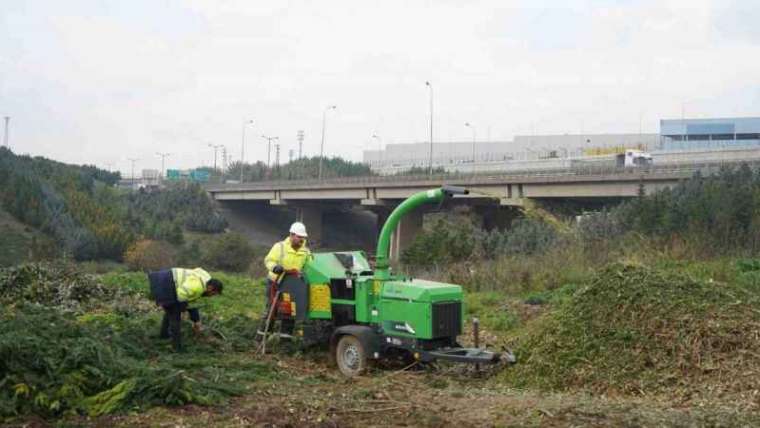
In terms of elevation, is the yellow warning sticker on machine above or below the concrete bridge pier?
below

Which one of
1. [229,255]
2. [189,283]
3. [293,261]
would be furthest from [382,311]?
[229,255]

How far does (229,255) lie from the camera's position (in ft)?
164

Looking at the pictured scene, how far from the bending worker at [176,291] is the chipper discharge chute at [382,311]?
137 cm

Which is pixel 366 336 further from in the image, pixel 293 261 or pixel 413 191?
pixel 413 191

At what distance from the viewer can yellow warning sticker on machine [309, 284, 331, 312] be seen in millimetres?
11016

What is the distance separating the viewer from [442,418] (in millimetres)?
7637

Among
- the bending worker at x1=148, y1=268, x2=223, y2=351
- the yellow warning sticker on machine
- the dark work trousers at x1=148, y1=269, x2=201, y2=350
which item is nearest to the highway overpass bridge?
the yellow warning sticker on machine

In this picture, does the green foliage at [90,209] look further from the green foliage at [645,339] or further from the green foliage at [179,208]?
the green foliage at [645,339]

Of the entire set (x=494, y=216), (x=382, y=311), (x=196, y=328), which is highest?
(x=494, y=216)

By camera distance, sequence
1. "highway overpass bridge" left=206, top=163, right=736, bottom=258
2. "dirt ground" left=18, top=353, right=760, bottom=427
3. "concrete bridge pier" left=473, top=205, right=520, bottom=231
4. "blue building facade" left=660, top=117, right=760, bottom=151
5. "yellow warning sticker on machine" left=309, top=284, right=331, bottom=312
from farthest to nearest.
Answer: "blue building facade" left=660, top=117, right=760, bottom=151, "concrete bridge pier" left=473, top=205, right=520, bottom=231, "highway overpass bridge" left=206, top=163, right=736, bottom=258, "yellow warning sticker on machine" left=309, top=284, right=331, bottom=312, "dirt ground" left=18, top=353, right=760, bottom=427

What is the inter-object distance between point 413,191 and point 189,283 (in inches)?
1722

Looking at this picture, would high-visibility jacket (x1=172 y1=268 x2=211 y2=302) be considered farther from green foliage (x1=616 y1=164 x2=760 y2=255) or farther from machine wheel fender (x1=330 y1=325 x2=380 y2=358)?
green foliage (x1=616 y1=164 x2=760 y2=255)

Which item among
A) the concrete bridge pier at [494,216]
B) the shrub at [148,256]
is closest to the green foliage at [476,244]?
the concrete bridge pier at [494,216]

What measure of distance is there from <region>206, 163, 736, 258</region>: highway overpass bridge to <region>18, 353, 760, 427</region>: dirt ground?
17.7 m
